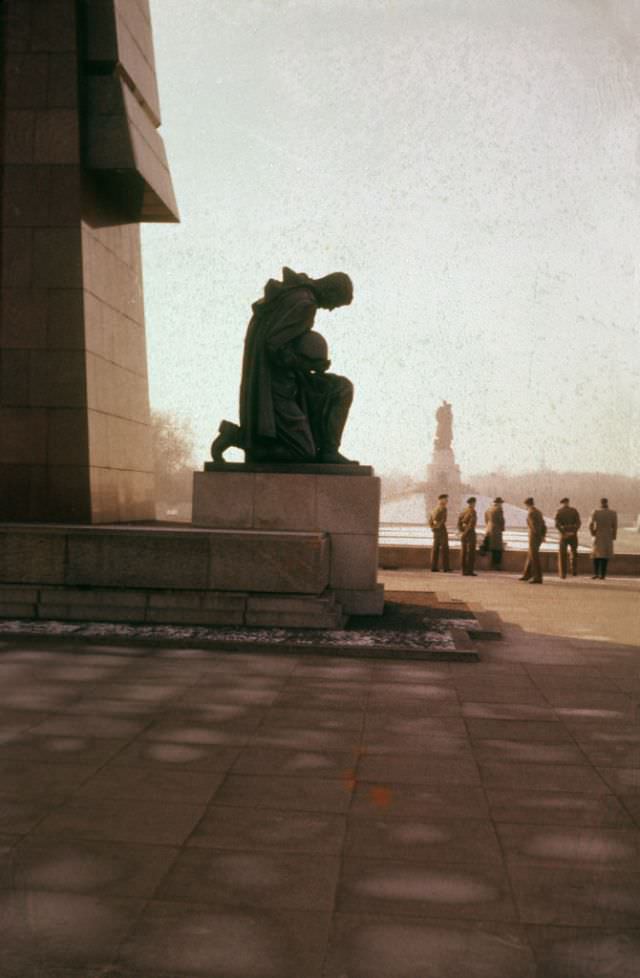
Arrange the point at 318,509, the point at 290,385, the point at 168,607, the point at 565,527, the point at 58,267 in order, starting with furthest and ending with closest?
1. the point at 565,527
2. the point at 58,267
3. the point at 290,385
4. the point at 318,509
5. the point at 168,607

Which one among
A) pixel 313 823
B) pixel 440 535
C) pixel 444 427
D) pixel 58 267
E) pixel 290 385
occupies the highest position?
pixel 444 427

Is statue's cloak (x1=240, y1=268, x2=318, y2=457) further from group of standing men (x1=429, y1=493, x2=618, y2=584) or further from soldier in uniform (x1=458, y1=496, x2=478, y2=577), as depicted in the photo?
soldier in uniform (x1=458, y1=496, x2=478, y2=577)

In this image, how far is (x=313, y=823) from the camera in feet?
12.3

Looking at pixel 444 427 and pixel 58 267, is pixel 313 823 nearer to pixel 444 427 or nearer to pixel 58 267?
Result: pixel 58 267

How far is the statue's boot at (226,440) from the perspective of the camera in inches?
406

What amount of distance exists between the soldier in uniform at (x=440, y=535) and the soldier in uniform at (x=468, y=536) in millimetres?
427

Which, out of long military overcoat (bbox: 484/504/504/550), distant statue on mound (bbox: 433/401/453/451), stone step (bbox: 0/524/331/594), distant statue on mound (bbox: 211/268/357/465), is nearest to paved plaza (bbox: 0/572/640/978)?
stone step (bbox: 0/524/331/594)

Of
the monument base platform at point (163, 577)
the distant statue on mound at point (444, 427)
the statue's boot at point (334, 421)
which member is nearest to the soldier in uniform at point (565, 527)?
the statue's boot at point (334, 421)

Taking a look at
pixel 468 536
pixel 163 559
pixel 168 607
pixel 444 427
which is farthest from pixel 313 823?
pixel 444 427

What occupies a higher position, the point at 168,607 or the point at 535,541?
the point at 535,541

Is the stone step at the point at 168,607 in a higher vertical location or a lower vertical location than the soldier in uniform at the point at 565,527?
lower

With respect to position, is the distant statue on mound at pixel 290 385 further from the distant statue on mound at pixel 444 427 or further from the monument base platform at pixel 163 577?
the distant statue on mound at pixel 444 427

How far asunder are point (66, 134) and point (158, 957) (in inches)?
403

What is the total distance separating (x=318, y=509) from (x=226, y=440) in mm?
1372
